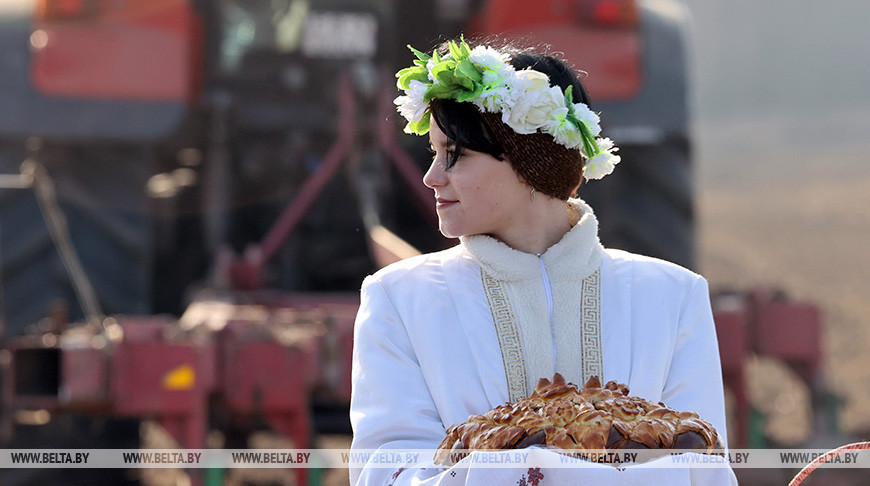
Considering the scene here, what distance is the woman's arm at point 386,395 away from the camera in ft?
5.49

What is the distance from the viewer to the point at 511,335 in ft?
5.76

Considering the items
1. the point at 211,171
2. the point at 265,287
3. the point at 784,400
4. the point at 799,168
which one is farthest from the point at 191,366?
the point at 799,168

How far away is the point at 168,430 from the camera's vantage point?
3.10 meters

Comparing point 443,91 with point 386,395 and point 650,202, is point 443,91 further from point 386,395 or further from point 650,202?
point 650,202

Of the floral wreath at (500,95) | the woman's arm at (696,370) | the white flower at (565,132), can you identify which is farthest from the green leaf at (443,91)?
the woman's arm at (696,370)

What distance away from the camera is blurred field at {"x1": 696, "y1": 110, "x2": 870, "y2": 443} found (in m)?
6.53

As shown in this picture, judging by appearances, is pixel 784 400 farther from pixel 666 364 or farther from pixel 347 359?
pixel 666 364

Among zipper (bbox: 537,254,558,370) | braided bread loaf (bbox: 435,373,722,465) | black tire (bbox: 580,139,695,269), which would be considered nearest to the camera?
braided bread loaf (bbox: 435,373,722,465)

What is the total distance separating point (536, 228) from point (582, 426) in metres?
0.38

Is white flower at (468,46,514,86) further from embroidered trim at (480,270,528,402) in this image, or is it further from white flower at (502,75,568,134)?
embroidered trim at (480,270,528,402)

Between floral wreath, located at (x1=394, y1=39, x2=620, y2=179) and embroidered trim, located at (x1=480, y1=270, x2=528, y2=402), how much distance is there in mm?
216

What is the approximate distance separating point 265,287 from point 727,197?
1070cm

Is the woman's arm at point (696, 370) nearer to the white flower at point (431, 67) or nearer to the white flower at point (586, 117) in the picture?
the white flower at point (586, 117)

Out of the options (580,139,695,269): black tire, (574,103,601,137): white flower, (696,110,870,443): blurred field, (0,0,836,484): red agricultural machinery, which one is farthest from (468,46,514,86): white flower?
(696,110,870,443): blurred field
